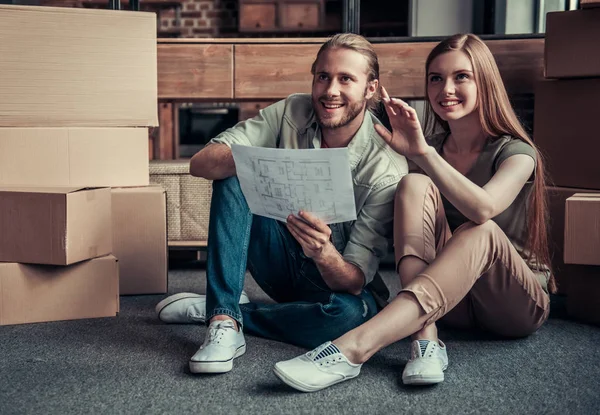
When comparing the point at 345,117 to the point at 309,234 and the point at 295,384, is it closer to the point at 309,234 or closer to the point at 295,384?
the point at 309,234

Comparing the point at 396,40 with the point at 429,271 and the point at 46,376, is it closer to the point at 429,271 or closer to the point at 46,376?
the point at 429,271

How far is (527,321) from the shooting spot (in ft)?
5.12

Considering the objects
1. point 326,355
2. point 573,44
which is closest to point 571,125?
point 573,44

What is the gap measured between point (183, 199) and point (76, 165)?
46 cm

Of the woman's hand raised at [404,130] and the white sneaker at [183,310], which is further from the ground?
the woman's hand raised at [404,130]

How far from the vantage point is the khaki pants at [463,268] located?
134 centimetres

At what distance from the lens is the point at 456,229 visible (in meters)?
1.42

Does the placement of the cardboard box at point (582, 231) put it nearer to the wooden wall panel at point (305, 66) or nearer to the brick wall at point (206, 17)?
the wooden wall panel at point (305, 66)

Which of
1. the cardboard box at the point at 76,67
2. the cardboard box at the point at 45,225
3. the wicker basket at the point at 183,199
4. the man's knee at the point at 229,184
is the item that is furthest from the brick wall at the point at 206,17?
the man's knee at the point at 229,184

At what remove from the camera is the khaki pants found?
4.40 feet

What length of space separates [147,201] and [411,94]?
0.95 m

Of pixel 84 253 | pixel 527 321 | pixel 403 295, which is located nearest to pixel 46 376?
pixel 84 253

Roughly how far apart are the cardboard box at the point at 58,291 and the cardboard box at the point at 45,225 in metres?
0.04

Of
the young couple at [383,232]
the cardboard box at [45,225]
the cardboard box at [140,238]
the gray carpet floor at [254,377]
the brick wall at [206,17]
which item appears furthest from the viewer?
the brick wall at [206,17]
